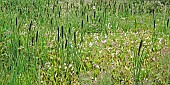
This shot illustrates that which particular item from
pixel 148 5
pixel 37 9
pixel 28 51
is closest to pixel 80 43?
pixel 28 51

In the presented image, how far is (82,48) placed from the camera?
484 cm

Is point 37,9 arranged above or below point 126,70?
above

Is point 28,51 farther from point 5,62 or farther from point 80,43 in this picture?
point 80,43

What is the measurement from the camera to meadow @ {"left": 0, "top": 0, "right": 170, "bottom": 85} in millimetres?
3631

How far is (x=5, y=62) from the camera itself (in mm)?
4293

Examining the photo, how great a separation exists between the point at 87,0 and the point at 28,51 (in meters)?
3.84

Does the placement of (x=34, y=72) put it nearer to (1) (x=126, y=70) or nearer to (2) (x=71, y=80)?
(2) (x=71, y=80)

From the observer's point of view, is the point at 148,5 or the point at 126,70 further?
the point at 148,5

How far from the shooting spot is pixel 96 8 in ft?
24.7

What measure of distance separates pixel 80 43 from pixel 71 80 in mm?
1191

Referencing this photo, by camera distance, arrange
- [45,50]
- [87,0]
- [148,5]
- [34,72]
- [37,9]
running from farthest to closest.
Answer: [148,5]
[87,0]
[37,9]
[45,50]
[34,72]

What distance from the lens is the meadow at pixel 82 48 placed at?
363 cm

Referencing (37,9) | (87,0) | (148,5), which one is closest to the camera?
(37,9)

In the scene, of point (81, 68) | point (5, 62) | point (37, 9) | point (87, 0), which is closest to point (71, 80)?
point (81, 68)
